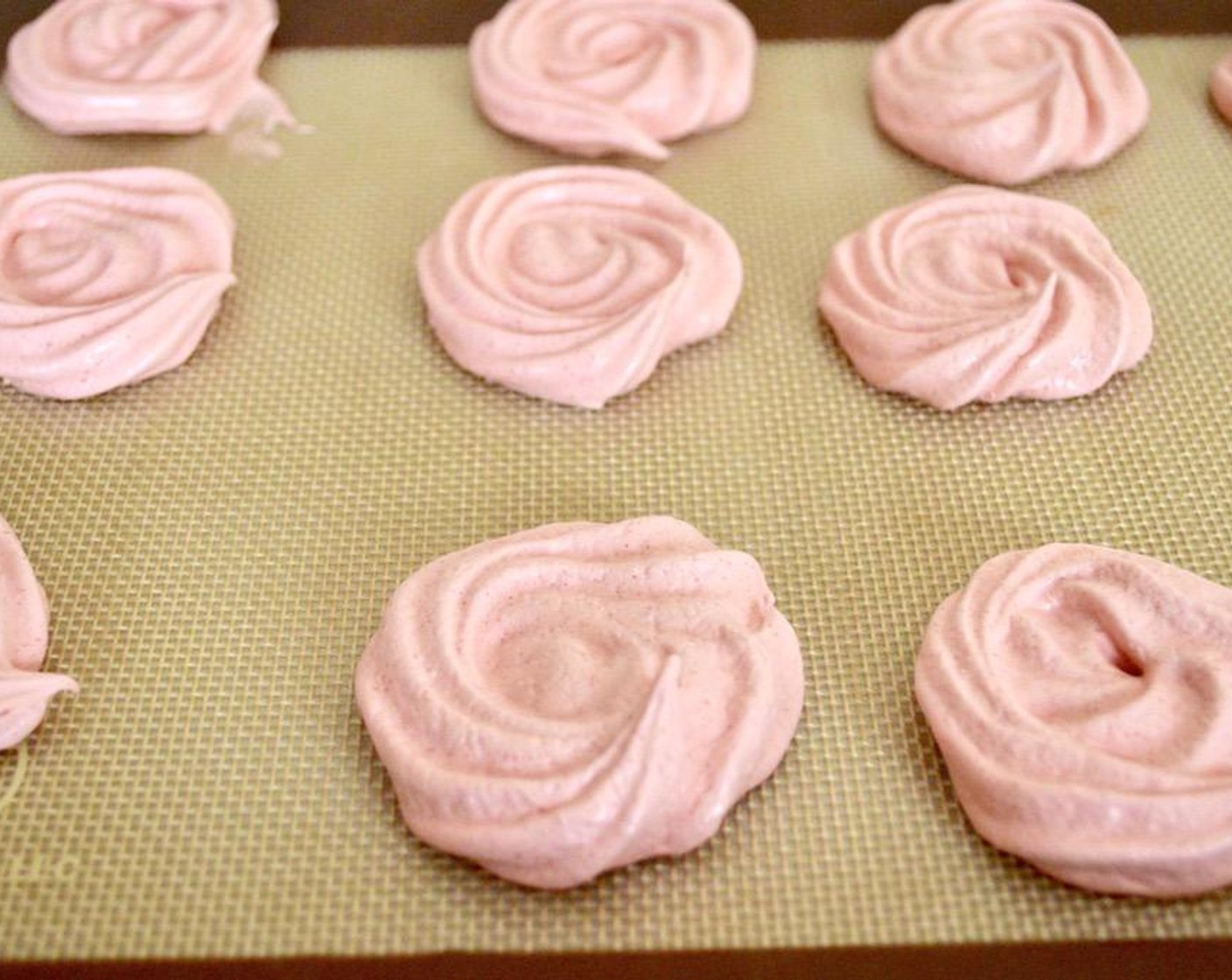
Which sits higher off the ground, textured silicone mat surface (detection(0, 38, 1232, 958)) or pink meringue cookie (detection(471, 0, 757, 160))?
pink meringue cookie (detection(471, 0, 757, 160))

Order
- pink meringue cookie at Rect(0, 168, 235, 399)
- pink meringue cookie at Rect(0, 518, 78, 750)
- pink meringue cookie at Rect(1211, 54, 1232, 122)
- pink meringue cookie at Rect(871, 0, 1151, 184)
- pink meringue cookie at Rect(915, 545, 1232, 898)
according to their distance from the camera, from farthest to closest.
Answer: pink meringue cookie at Rect(1211, 54, 1232, 122), pink meringue cookie at Rect(871, 0, 1151, 184), pink meringue cookie at Rect(0, 168, 235, 399), pink meringue cookie at Rect(0, 518, 78, 750), pink meringue cookie at Rect(915, 545, 1232, 898)

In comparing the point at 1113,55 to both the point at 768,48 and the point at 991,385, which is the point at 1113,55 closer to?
the point at 768,48

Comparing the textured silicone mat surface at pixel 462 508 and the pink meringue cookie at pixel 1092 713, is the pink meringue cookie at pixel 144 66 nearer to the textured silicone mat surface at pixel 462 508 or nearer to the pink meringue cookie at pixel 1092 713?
the textured silicone mat surface at pixel 462 508

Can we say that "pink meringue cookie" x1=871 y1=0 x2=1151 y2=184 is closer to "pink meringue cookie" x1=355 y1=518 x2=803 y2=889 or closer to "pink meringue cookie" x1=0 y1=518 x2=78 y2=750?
"pink meringue cookie" x1=355 y1=518 x2=803 y2=889

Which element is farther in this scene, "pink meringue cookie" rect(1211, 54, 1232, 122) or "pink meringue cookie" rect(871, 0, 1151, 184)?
"pink meringue cookie" rect(1211, 54, 1232, 122)

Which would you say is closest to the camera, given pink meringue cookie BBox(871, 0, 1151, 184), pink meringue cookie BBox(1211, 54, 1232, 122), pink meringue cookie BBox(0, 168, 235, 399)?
pink meringue cookie BBox(0, 168, 235, 399)

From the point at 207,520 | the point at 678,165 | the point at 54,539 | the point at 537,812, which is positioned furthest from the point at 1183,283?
the point at 54,539

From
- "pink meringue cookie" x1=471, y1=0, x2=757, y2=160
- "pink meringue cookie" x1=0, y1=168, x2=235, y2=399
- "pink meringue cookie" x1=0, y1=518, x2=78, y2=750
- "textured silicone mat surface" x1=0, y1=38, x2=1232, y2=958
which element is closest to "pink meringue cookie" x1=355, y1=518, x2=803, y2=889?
"textured silicone mat surface" x1=0, y1=38, x2=1232, y2=958
